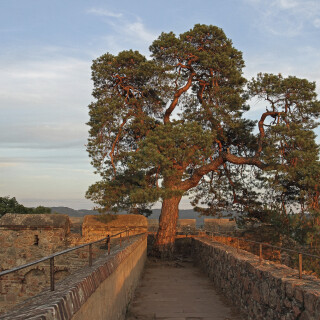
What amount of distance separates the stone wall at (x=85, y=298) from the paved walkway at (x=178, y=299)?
102 cm

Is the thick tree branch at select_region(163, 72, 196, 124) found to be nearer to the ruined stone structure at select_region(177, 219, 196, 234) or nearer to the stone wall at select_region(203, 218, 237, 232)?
the ruined stone structure at select_region(177, 219, 196, 234)

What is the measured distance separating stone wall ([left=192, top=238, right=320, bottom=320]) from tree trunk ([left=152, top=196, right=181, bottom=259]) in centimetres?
726

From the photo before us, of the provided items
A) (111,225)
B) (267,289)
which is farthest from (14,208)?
(267,289)

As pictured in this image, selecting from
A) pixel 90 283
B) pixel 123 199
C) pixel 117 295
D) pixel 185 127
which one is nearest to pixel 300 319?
pixel 90 283

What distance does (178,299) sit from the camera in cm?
941

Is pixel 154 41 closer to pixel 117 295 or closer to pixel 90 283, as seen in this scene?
pixel 117 295

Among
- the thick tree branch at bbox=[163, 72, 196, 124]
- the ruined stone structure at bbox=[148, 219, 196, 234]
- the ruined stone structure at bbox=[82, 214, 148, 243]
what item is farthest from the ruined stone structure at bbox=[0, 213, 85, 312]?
the thick tree branch at bbox=[163, 72, 196, 124]

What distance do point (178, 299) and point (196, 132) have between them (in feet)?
24.5

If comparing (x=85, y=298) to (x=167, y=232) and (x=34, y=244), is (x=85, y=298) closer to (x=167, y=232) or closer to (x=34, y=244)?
(x=167, y=232)

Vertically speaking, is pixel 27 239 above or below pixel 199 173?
below

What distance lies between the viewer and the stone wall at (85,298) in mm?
2971

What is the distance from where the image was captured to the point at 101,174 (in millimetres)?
17016

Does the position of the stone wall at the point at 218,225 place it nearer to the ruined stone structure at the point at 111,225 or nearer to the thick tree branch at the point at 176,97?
the ruined stone structure at the point at 111,225

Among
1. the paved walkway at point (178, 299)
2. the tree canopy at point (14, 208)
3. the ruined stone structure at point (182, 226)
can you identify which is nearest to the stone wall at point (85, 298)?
the paved walkway at point (178, 299)
